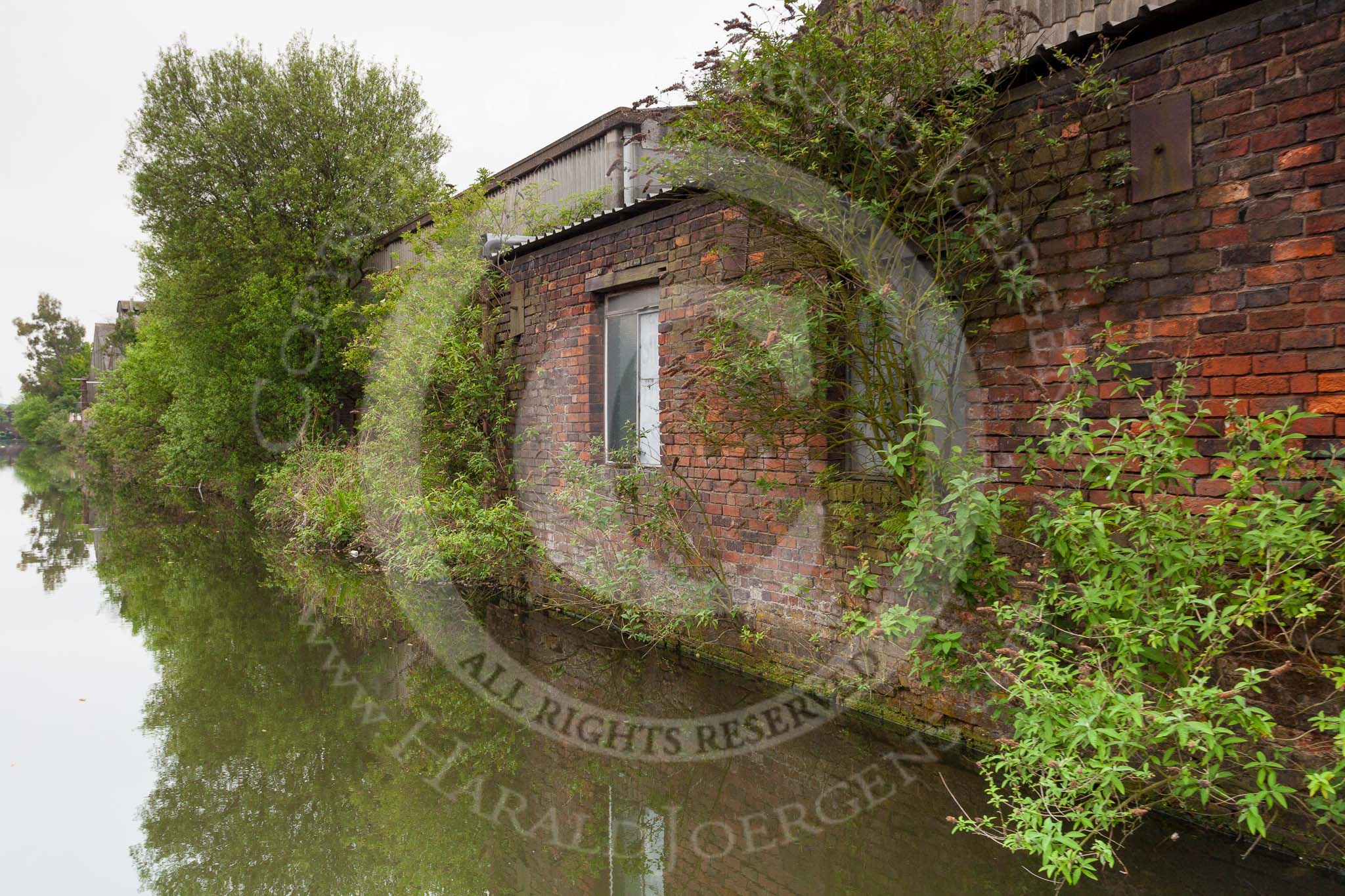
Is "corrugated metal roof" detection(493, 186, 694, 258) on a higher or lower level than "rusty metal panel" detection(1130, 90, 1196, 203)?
higher

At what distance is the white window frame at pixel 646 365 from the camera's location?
6586 mm

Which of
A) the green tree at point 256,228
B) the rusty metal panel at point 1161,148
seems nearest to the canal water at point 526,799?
the rusty metal panel at point 1161,148

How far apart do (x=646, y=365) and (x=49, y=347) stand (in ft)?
227

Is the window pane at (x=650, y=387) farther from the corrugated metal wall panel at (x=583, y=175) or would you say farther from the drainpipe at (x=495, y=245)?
the drainpipe at (x=495, y=245)

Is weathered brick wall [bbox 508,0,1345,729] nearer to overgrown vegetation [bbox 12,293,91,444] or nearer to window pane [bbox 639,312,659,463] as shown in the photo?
window pane [bbox 639,312,659,463]

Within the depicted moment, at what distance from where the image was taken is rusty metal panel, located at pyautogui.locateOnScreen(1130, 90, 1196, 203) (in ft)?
11.0

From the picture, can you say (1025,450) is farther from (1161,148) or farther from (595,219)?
(595,219)

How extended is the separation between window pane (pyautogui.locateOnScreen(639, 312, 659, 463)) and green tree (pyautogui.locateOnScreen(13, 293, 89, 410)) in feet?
215

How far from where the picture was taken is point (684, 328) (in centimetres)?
602

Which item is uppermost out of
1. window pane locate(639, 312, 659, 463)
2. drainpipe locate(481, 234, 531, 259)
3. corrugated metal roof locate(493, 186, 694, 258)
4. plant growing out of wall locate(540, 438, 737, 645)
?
drainpipe locate(481, 234, 531, 259)

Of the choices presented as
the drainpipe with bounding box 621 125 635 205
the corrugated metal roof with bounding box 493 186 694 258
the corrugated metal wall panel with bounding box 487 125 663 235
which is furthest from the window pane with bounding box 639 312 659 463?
the drainpipe with bounding box 621 125 635 205

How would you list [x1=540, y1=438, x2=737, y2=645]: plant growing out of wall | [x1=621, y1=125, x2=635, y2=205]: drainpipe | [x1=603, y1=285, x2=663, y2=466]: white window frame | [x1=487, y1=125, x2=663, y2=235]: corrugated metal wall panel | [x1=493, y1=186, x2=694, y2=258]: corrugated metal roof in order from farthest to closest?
[x1=487, y1=125, x2=663, y2=235]: corrugated metal wall panel → [x1=621, y1=125, x2=635, y2=205]: drainpipe → [x1=603, y1=285, x2=663, y2=466]: white window frame → [x1=493, y1=186, x2=694, y2=258]: corrugated metal roof → [x1=540, y1=438, x2=737, y2=645]: plant growing out of wall

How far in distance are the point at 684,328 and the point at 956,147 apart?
7.97ft

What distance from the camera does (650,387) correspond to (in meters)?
6.73
